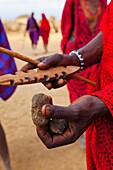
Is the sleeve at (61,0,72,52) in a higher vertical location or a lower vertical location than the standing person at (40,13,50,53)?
higher

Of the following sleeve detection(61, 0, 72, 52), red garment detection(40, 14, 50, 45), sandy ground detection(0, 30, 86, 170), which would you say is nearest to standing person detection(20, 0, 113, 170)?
sandy ground detection(0, 30, 86, 170)

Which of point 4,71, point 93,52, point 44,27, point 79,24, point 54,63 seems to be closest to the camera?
point 54,63

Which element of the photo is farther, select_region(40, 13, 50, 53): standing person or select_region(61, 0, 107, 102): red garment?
select_region(40, 13, 50, 53): standing person

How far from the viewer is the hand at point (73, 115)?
129 centimetres

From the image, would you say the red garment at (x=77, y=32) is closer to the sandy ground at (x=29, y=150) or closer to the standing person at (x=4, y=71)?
the sandy ground at (x=29, y=150)

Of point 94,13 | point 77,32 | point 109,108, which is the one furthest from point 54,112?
point 94,13

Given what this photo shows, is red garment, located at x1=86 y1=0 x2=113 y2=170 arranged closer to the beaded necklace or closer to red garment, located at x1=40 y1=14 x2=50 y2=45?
the beaded necklace

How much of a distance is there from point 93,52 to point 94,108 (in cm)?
59

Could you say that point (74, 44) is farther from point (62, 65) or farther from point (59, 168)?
point (62, 65)

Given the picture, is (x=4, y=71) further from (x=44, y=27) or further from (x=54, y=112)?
(x=44, y=27)

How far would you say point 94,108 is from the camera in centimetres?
136

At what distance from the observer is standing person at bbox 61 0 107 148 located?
3686 mm

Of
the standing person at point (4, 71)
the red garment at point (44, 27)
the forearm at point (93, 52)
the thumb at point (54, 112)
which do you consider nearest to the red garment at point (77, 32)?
the standing person at point (4, 71)

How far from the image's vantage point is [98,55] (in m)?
1.87
